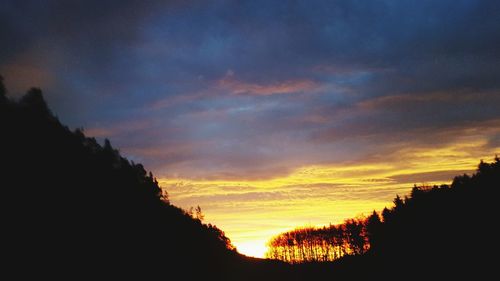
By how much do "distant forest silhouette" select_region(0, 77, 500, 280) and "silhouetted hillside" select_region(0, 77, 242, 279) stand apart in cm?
12

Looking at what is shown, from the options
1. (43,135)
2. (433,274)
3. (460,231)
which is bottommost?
(433,274)

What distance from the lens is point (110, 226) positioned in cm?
4459

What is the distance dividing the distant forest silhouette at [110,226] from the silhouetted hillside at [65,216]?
0.38 ft

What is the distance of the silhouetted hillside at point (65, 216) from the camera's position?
29.0 m

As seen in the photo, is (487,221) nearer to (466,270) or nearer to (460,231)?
(460,231)

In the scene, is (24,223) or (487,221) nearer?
(24,223)

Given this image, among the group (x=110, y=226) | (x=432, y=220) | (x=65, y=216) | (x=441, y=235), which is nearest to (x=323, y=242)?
(x=432, y=220)

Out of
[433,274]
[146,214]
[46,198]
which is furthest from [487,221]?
[46,198]

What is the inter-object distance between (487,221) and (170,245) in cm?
4774

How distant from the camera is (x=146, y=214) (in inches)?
2621

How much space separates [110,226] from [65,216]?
9.09 metres

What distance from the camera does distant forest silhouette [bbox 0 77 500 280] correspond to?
99.6 ft

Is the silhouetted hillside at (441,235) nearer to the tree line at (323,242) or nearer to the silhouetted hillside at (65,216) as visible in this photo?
the tree line at (323,242)

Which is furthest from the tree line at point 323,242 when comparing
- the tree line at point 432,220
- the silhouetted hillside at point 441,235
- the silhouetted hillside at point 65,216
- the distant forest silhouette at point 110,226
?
the silhouetted hillside at point 65,216
